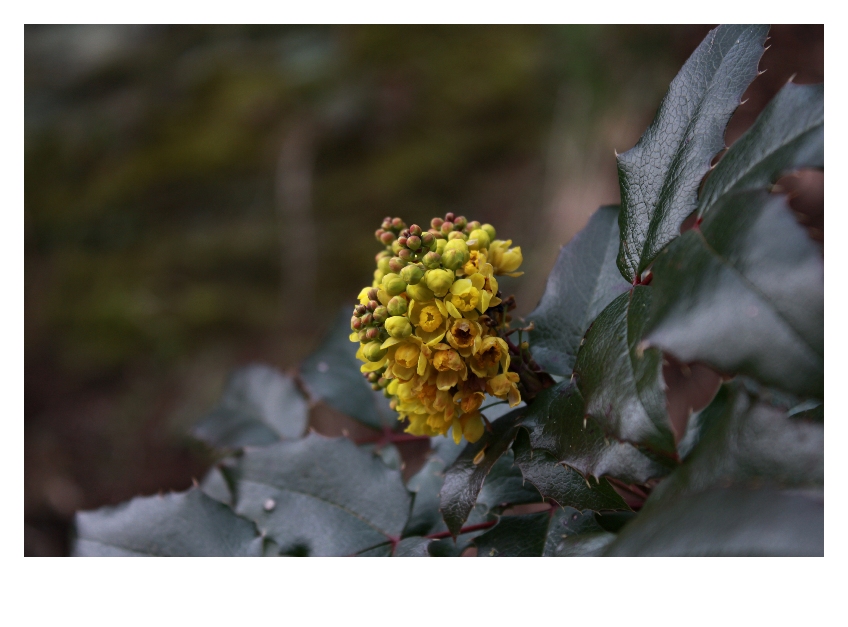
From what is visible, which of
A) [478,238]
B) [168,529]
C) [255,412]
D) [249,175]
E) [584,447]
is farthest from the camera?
[249,175]

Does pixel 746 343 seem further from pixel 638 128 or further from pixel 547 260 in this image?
pixel 638 128

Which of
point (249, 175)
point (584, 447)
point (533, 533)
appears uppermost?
point (249, 175)

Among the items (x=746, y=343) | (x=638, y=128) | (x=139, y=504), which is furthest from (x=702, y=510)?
(x=638, y=128)

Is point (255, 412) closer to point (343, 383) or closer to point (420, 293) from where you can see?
point (343, 383)

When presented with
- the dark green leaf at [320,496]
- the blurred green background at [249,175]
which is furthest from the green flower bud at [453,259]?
the blurred green background at [249,175]

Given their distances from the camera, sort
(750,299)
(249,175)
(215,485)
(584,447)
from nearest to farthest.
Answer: (750,299) → (584,447) → (215,485) → (249,175)

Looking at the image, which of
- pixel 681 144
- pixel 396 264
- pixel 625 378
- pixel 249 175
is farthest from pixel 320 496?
pixel 249 175
